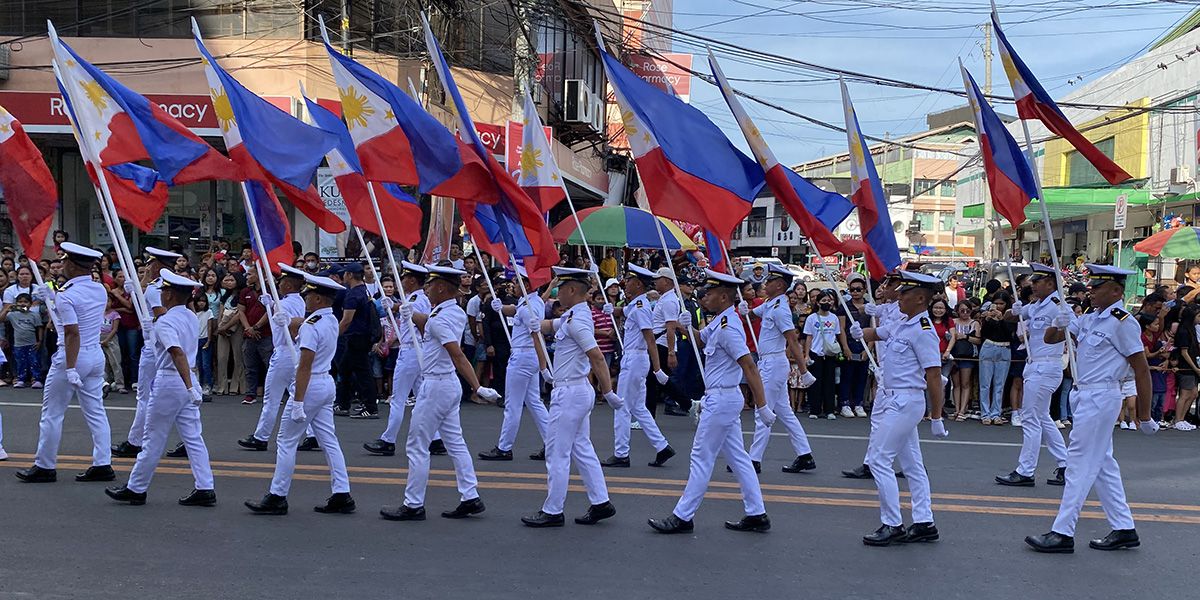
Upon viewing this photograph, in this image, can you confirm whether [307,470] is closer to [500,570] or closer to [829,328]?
[500,570]

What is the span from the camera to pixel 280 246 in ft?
34.5

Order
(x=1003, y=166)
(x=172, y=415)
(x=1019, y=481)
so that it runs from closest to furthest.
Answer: (x=172, y=415), (x=1019, y=481), (x=1003, y=166)

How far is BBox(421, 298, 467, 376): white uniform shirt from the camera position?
723cm

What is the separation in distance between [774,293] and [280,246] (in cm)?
479

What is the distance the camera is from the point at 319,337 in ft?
24.0

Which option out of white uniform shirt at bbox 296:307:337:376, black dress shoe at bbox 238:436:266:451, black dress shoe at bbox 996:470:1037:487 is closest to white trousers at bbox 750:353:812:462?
black dress shoe at bbox 996:470:1037:487

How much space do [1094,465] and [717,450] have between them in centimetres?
237

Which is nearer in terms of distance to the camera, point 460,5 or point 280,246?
point 280,246

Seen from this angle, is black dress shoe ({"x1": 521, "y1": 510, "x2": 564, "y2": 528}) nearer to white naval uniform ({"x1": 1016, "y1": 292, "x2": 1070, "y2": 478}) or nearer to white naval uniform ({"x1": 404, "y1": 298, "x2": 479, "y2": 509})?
white naval uniform ({"x1": 404, "y1": 298, "x2": 479, "y2": 509})

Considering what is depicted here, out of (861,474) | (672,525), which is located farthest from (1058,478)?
(672,525)

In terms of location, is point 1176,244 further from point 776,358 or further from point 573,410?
point 573,410

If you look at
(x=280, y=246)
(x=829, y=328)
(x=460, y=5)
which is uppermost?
(x=460, y=5)

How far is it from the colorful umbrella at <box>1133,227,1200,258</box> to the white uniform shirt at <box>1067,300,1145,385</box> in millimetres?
14102

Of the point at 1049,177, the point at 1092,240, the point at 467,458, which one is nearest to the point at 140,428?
the point at 467,458
